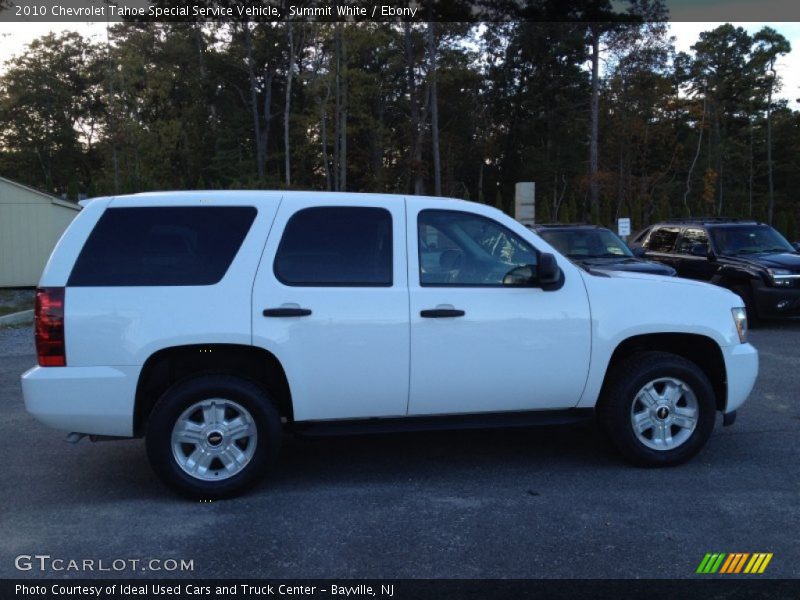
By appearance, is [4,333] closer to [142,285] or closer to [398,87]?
[142,285]

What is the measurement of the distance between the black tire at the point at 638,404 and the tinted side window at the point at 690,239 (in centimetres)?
847

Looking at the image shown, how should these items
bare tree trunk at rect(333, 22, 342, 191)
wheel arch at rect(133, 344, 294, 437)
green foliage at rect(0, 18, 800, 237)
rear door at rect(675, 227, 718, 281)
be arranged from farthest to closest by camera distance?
green foliage at rect(0, 18, 800, 237) → bare tree trunk at rect(333, 22, 342, 191) → rear door at rect(675, 227, 718, 281) → wheel arch at rect(133, 344, 294, 437)

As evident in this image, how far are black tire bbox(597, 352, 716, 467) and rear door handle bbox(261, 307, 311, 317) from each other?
2.24 metres

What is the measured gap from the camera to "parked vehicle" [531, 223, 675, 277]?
11805mm

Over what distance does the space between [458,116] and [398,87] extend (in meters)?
5.89

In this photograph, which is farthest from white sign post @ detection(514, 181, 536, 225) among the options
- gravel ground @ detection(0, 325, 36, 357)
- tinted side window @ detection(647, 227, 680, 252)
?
gravel ground @ detection(0, 325, 36, 357)

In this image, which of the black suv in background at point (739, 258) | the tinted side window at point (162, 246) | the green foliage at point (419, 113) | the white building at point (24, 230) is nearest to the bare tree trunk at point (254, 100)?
the green foliage at point (419, 113)

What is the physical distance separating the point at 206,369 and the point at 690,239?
10802 millimetres

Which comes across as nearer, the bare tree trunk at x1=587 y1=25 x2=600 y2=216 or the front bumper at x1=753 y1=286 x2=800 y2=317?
the front bumper at x1=753 y1=286 x2=800 y2=317

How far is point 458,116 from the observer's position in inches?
2105

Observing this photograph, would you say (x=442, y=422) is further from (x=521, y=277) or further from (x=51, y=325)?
(x=51, y=325)

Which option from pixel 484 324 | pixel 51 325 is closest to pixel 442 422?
pixel 484 324

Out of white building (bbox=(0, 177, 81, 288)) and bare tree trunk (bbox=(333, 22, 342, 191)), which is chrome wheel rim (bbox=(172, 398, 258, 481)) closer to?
white building (bbox=(0, 177, 81, 288))

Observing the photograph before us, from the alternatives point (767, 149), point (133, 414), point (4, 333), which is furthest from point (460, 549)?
point (767, 149)
